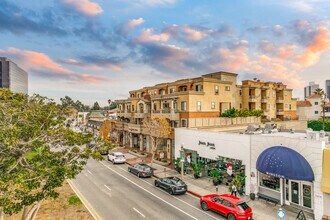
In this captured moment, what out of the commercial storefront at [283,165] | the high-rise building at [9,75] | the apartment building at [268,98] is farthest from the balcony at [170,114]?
the high-rise building at [9,75]

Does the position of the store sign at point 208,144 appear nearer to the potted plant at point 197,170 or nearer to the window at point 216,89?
the potted plant at point 197,170

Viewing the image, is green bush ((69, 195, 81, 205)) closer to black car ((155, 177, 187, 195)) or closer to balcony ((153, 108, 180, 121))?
black car ((155, 177, 187, 195))

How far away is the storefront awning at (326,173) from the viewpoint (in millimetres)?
17672

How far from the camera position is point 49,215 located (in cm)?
1909

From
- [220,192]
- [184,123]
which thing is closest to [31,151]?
[220,192]

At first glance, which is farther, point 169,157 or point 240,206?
point 169,157

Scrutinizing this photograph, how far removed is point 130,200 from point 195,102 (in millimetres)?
22850

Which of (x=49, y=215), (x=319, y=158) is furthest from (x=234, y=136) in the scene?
(x=49, y=215)

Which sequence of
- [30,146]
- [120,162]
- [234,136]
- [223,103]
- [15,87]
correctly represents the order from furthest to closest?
[15,87], [223,103], [120,162], [234,136], [30,146]

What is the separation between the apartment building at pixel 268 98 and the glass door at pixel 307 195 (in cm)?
3472

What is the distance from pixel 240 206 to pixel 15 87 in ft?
532

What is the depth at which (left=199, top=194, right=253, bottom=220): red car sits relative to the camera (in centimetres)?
1769

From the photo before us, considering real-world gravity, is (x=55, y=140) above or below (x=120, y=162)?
above

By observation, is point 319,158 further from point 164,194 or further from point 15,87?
point 15,87
